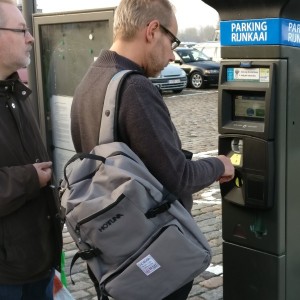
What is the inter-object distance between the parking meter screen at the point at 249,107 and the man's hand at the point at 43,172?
115cm

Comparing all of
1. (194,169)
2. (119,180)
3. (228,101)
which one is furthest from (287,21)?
(119,180)

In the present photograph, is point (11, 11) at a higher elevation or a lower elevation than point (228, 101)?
higher

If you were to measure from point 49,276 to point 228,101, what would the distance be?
1.32 metres

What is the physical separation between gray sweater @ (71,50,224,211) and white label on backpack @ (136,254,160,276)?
28 centimetres

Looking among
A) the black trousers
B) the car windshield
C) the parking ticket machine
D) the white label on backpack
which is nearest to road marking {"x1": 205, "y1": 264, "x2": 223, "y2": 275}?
the parking ticket machine

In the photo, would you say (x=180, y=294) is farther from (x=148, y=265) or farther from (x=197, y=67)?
(x=197, y=67)

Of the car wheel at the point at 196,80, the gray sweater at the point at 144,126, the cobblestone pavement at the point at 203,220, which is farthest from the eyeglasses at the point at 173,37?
the car wheel at the point at 196,80

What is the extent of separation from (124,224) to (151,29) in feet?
2.57

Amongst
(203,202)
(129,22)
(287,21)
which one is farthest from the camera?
(203,202)

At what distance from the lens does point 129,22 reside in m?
2.07

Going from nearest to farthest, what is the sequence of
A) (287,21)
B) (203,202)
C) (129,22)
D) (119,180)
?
(119,180) < (129,22) < (287,21) < (203,202)

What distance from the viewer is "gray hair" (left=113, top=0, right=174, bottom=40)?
206 centimetres

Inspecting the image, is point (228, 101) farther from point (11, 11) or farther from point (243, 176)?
point (11, 11)

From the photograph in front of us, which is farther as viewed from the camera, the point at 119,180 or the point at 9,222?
the point at 9,222
